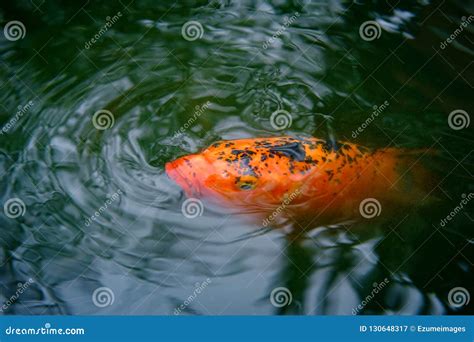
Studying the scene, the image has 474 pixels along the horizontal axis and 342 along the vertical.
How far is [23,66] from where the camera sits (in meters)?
5.61

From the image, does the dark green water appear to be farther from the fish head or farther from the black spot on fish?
the black spot on fish

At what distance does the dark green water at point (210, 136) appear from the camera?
464 centimetres

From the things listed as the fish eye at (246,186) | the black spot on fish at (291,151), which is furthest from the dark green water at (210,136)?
the black spot on fish at (291,151)

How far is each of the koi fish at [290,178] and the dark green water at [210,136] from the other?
16 cm

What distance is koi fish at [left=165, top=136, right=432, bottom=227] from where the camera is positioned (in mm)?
4863

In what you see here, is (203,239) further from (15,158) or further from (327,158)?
(15,158)

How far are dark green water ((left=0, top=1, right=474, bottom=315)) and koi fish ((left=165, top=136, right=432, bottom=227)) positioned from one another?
0.51 feet

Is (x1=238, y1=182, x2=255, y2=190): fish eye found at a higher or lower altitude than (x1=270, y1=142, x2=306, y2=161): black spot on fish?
lower

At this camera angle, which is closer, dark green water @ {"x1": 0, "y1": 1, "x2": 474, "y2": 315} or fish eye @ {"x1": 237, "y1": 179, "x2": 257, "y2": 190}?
dark green water @ {"x1": 0, "y1": 1, "x2": 474, "y2": 315}

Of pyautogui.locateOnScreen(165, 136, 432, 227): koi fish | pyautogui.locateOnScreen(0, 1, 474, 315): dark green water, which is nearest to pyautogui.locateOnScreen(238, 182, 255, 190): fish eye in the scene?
pyautogui.locateOnScreen(165, 136, 432, 227): koi fish

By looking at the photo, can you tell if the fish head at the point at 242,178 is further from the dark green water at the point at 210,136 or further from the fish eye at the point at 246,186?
the dark green water at the point at 210,136

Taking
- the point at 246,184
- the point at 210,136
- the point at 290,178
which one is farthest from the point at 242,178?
the point at 210,136

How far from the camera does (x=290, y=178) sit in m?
4.86

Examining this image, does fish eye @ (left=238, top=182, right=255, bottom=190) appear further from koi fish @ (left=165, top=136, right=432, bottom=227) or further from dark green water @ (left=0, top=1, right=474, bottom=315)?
dark green water @ (left=0, top=1, right=474, bottom=315)
